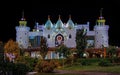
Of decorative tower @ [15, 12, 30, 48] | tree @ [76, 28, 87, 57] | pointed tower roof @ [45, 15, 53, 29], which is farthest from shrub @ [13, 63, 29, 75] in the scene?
decorative tower @ [15, 12, 30, 48]

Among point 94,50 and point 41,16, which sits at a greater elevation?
point 41,16

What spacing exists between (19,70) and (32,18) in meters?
68.5

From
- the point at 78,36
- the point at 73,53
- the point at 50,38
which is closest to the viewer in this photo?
the point at 78,36

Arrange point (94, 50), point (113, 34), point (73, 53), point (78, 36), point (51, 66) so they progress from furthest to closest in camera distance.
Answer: point (113, 34) < point (94, 50) < point (73, 53) < point (78, 36) < point (51, 66)

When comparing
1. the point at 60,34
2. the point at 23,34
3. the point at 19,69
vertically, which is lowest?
the point at 19,69

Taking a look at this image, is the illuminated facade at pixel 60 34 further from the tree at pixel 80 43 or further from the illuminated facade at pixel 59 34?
the tree at pixel 80 43

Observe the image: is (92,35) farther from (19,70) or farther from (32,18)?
(19,70)

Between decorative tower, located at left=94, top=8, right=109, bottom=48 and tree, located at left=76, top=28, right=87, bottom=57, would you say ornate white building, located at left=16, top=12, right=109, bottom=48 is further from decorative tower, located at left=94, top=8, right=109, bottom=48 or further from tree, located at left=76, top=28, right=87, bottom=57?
tree, located at left=76, top=28, right=87, bottom=57

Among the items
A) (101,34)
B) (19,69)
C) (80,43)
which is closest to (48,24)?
(101,34)

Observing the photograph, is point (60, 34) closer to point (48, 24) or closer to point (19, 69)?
point (48, 24)

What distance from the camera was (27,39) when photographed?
80562mm

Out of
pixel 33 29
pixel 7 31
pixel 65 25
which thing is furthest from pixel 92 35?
pixel 7 31

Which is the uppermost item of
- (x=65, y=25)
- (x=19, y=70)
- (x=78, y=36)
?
(x=65, y=25)

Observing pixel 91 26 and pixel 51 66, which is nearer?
pixel 51 66
